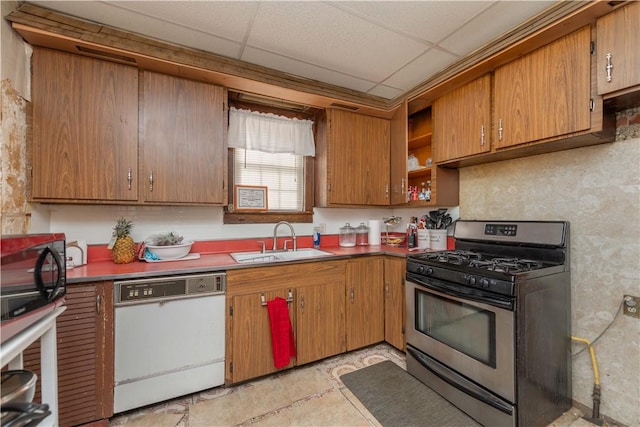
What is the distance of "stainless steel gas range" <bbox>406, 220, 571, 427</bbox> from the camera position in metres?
1.43

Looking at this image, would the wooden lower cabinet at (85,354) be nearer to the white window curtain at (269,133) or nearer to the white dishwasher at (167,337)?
the white dishwasher at (167,337)

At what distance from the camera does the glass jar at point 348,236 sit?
9.50 ft

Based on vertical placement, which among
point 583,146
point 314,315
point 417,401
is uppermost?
point 583,146

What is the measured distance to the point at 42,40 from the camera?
157cm

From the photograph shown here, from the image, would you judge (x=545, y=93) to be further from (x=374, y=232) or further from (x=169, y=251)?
(x=169, y=251)

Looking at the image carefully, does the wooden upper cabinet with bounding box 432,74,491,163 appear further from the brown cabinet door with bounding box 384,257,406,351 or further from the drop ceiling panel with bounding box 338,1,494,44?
the brown cabinet door with bounding box 384,257,406,351

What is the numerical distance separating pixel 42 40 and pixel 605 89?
314cm

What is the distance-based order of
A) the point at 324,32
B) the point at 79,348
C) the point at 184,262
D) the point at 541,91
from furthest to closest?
the point at 184,262 → the point at 324,32 → the point at 541,91 → the point at 79,348

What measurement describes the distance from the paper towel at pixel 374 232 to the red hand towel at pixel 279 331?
1317 millimetres

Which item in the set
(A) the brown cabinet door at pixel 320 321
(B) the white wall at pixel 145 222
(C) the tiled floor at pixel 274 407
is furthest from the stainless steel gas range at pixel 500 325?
(B) the white wall at pixel 145 222

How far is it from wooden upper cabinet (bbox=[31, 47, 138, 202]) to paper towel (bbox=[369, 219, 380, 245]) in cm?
215

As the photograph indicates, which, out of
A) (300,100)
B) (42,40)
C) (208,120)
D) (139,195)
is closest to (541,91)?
(300,100)

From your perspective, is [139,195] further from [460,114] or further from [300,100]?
[460,114]

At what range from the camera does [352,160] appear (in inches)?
105
